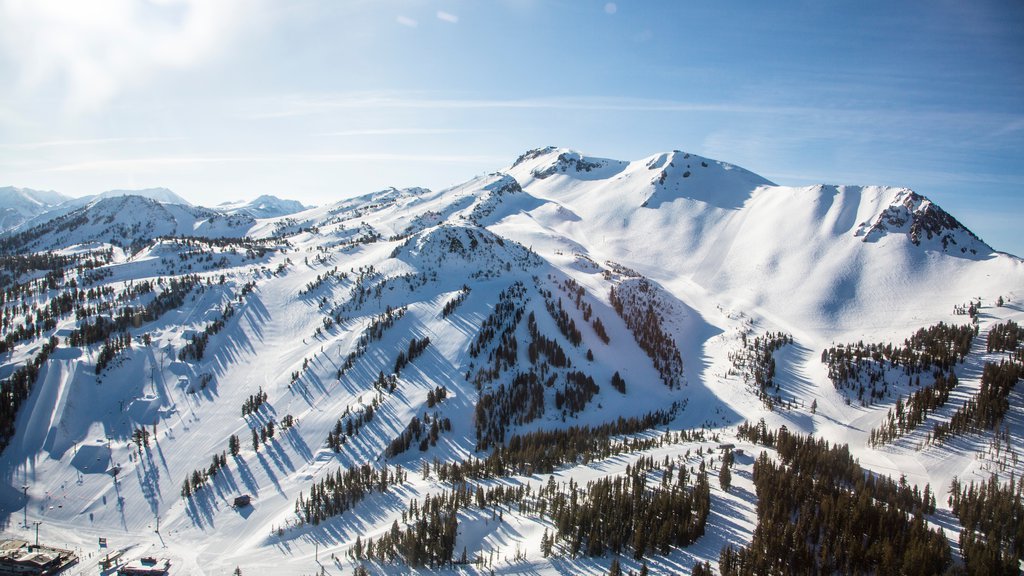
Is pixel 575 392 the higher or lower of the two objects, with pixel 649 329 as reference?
lower

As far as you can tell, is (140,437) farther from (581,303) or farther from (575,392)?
Result: (581,303)

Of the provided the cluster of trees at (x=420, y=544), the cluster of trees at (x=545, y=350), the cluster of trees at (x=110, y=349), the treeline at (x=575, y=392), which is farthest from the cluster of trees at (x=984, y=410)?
the cluster of trees at (x=110, y=349)

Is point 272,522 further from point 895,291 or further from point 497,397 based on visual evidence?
point 895,291

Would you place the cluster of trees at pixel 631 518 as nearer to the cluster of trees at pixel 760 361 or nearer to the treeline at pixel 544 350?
the treeline at pixel 544 350

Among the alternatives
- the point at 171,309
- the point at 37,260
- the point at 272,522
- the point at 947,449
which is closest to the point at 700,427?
the point at 947,449

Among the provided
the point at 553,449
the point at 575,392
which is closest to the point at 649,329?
the point at 575,392

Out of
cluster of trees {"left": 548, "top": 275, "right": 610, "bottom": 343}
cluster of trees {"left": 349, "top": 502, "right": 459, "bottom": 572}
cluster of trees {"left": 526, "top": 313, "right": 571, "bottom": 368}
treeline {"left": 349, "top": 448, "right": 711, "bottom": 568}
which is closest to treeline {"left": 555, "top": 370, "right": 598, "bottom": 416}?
cluster of trees {"left": 526, "top": 313, "right": 571, "bottom": 368}
